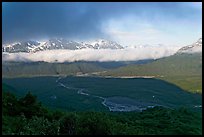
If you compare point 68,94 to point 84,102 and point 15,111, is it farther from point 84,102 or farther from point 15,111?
point 15,111

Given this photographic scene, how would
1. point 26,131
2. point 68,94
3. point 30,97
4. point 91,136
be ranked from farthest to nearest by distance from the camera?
point 68,94 → point 30,97 → point 91,136 → point 26,131

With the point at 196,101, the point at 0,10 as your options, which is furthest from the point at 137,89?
the point at 0,10

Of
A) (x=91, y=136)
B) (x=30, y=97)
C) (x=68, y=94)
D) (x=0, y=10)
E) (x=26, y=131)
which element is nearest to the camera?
(x=0, y=10)

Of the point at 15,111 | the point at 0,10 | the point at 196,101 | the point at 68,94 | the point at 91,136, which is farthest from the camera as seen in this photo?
the point at 68,94

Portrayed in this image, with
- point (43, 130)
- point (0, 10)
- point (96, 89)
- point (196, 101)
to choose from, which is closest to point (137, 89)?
point (96, 89)

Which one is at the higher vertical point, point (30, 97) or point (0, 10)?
point (0, 10)

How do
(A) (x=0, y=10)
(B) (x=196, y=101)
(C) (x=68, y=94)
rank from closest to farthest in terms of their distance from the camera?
(A) (x=0, y=10) < (B) (x=196, y=101) < (C) (x=68, y=94)

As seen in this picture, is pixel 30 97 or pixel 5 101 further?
pixel 30 97

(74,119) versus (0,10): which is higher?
(0,10)

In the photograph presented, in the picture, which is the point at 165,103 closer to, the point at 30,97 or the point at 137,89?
the point at 137,89
